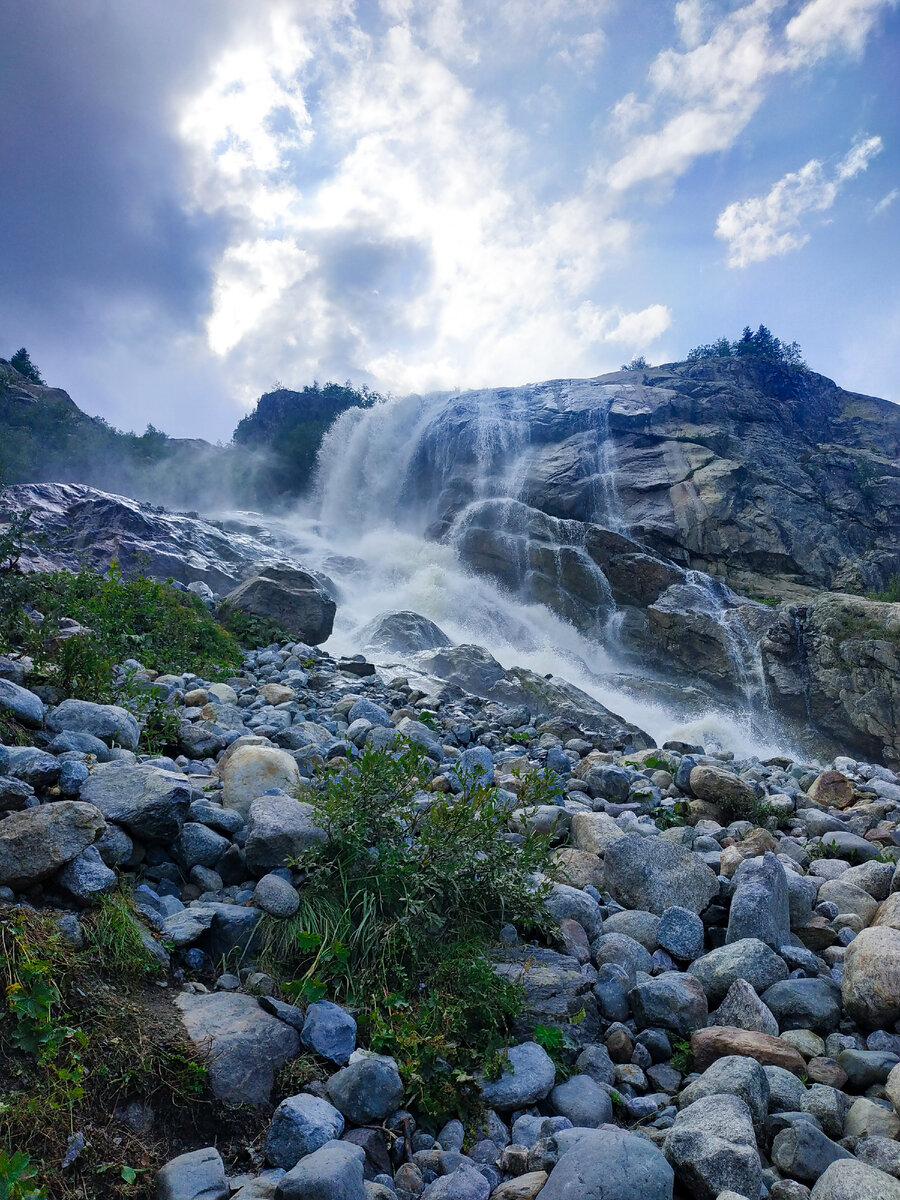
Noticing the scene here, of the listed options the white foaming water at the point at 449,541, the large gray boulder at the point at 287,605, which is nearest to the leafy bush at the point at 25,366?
the white foaming water at the point at 449,541

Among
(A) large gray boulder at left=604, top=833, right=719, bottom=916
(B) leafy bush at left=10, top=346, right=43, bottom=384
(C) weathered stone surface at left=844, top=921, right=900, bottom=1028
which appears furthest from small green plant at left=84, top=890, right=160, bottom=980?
(B) leafy bush at left=10, top=346, right=43, bottom=384

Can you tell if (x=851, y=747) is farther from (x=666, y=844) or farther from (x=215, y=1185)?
(x=215, y=1185)

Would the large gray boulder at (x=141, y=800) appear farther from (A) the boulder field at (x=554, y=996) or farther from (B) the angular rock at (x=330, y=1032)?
(B) the angular rock at (x=330, y=1032)

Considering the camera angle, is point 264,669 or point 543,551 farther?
point 543,551

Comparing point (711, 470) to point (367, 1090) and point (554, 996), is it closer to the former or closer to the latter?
point (554, 996)

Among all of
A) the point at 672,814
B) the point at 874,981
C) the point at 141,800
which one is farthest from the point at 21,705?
the point at 672,814

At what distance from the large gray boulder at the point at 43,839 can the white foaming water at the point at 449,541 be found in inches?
450

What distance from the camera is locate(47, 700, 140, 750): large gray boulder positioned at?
160 inches

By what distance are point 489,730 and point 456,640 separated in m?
10.2

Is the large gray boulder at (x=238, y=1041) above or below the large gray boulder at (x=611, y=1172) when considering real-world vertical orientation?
below

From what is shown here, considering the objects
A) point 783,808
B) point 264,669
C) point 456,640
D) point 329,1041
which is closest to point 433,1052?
point 329,1041

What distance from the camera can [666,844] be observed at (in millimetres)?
4289

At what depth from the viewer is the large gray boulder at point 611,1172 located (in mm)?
1957

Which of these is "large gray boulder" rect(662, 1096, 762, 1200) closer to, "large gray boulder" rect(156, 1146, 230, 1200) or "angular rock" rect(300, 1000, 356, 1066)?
"angular rock" rect(300, 1000, 356, 1066)
